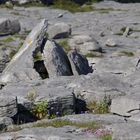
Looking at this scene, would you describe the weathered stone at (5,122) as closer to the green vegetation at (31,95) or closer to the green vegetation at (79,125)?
the green vegetation at (79,125)

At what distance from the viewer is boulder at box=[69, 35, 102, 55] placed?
5141cm

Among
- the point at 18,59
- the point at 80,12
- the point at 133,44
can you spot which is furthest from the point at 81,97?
the point at 80,12

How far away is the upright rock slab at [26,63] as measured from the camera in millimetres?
30109

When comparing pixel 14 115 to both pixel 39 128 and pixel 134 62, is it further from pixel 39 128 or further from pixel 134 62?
pixel 134 62

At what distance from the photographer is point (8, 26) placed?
204 ft

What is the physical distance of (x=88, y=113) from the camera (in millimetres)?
22906

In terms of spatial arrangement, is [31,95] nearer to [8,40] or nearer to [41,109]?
[41,109]

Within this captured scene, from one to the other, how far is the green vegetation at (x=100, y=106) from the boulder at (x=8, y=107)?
376 cm

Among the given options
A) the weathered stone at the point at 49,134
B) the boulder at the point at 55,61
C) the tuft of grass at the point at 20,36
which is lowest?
the tuft of grass at the point at 20,36

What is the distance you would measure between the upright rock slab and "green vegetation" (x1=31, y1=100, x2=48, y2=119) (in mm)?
7567

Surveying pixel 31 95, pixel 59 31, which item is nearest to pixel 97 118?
pixel 31 95

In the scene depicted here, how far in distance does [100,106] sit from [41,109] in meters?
2.71

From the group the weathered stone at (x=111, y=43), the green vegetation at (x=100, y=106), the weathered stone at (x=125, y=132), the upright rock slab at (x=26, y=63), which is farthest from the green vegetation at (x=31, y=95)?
the weathered stone at (x=111, y=43)

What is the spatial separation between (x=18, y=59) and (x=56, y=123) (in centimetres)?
1436
